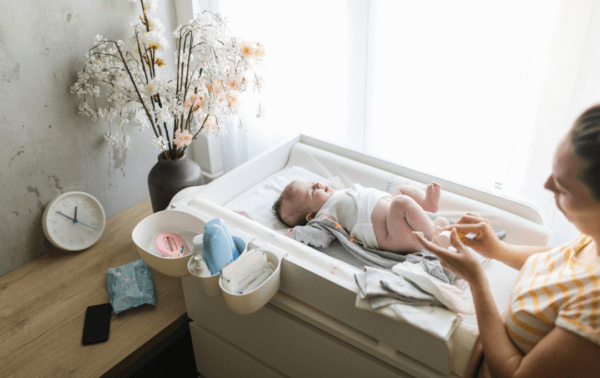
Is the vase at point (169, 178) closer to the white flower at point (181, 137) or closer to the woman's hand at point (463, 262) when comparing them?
the white flower at point (181, 137)

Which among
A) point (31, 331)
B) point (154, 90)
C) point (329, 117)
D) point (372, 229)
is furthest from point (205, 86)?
point (31, 331)

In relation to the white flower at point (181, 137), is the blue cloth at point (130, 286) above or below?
below

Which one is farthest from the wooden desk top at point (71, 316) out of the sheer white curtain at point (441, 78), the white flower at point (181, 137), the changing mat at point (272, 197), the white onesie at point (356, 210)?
the sheer white curtain at point (441, 78)

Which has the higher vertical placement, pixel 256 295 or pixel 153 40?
pixel 153 40

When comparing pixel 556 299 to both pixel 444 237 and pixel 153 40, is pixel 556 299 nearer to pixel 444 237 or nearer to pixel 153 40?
pixel 444 237

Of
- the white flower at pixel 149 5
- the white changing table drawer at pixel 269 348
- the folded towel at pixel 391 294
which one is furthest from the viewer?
the white flower at pixel 149 5

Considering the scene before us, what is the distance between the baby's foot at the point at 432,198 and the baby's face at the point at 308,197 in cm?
38

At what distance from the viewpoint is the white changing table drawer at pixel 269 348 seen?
118 cm

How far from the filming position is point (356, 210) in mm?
1558

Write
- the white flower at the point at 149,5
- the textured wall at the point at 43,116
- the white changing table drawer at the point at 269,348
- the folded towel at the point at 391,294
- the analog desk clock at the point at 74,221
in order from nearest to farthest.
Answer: the folded towel at the point at 391,294
the white changing table drawer at the point at 269,348
the textured wall at the point at 43,116
the white flower at the point at 149,5
the analog desk clock at the point at 74,221

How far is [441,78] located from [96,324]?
1.53 meters

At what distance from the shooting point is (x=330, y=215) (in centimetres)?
160

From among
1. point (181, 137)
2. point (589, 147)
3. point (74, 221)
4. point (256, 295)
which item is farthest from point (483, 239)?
point (74, 221)

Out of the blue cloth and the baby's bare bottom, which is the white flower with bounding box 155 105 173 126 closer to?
the blue cloth
